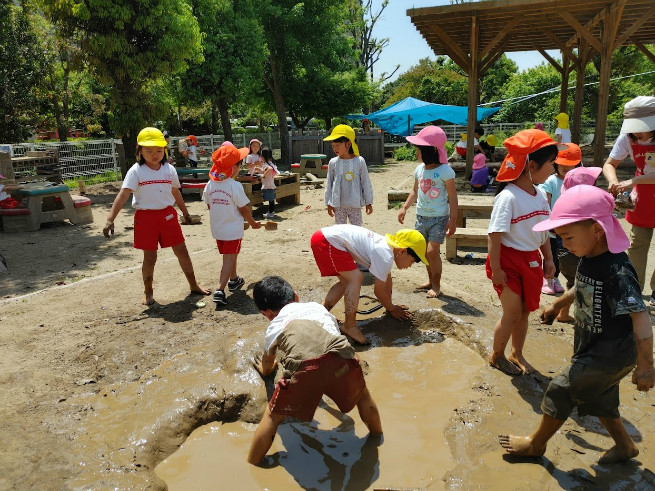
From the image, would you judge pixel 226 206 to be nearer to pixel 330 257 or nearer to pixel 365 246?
pixel 330 257

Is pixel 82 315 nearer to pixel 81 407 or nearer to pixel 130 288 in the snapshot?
pixel 130 288

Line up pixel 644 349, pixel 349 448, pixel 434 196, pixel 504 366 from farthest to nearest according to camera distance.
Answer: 1. pixel 434 196
2. pixel 504 366
3. pixel 349 448
4. pixel 644 349

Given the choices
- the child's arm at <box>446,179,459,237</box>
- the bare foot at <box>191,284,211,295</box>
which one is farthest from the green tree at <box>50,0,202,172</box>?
the child's arm at <box>446,179,459,237</box>

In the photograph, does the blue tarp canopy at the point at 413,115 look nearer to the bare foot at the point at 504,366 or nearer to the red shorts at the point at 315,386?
the bare foot at the point at 504,366

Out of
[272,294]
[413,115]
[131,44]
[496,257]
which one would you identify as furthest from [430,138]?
[413,115]

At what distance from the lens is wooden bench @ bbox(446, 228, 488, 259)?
704 centimetres

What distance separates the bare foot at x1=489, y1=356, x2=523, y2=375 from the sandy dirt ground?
0.20 feet

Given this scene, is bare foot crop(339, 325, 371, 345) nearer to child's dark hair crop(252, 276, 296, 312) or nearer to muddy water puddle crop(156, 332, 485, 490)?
muddy water puddle crop(156, 332, 485, 490)

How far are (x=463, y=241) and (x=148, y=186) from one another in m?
4.06

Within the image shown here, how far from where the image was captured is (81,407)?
3512 millimetres

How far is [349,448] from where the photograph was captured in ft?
10.6

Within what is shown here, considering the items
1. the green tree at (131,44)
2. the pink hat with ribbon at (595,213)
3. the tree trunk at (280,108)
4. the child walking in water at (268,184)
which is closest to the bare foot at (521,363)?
the pink hat with ribbon at (595,213)

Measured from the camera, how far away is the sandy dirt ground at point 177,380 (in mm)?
2848

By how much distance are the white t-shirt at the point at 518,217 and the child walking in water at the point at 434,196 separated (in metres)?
1.53
